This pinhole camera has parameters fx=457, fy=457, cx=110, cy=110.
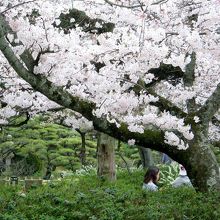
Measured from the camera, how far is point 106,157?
11781mm

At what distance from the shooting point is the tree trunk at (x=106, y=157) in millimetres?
11648

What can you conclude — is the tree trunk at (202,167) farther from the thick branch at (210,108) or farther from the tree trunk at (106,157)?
the tree trunk at (106,157)

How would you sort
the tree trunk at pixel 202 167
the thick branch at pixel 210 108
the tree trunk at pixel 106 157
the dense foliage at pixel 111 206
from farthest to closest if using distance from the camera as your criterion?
the tree trunk at pixel 106 157
the thick branch at pixel 210 108
the tree trunk at pixel 202 167
the dense foliage at pixel 111 206

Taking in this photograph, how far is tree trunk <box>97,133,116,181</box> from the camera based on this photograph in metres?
11.6

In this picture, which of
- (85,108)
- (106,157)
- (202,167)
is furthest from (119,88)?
(106,157)

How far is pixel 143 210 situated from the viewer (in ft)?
19.4

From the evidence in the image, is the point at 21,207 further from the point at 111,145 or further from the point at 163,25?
the point at 111,145

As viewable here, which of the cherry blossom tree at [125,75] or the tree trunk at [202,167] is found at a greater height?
the cherry blossom tree at [125,75]

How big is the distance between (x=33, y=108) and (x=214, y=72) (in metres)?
4.27

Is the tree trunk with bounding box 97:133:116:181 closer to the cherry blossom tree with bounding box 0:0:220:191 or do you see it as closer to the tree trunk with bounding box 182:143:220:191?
the cherry blossom tree with bounding box 0:0:220:191

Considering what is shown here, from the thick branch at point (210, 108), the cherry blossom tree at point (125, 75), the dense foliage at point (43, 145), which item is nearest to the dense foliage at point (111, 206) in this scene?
the cherry blossom tree at point (125, 75)

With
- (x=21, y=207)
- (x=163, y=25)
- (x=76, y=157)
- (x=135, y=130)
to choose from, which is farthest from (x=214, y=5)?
(x=76, y=157)

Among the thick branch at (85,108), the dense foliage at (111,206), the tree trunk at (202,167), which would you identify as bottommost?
the dense foliage at (111,206)

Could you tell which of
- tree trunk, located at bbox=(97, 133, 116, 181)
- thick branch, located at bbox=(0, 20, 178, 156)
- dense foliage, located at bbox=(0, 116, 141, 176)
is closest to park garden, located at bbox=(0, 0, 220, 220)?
thick branch, located at bbox=(0, 20, 178, 156)
